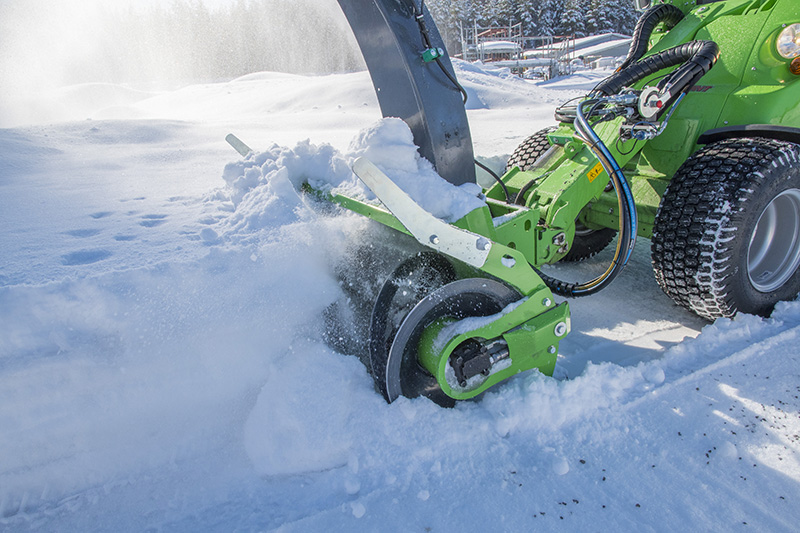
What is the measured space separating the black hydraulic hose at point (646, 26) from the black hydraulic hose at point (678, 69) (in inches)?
23.5

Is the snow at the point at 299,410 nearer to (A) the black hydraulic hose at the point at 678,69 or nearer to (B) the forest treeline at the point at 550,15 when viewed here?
(A) the black hydraulic hose at the point at 678,69

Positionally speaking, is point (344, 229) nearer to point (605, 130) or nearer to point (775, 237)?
point (605, 130)

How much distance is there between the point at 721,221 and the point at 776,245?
2.79 ft

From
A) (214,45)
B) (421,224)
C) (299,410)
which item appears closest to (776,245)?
(421,224)

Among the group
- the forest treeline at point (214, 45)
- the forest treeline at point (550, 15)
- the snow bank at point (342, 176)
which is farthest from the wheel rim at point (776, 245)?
the forest treeline at point (550, 15)

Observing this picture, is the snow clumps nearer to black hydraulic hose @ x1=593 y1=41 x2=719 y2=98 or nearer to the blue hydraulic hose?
the blue hydraulic hose

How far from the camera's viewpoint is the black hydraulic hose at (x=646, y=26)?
3516 millimetres

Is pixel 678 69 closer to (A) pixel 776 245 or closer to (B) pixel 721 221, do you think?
(B) pixel 721 221

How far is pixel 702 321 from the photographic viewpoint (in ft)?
10.0

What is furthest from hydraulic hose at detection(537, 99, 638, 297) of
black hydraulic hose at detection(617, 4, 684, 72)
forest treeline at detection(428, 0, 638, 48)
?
forest treeline at detection(428, 0, 638, 48)

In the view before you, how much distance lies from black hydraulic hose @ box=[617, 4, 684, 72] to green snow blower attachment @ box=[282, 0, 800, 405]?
1 cm

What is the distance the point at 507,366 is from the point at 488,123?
749 cm

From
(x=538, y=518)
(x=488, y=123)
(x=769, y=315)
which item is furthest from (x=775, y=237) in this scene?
(x=488, y=123)

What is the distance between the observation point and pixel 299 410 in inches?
81.2
